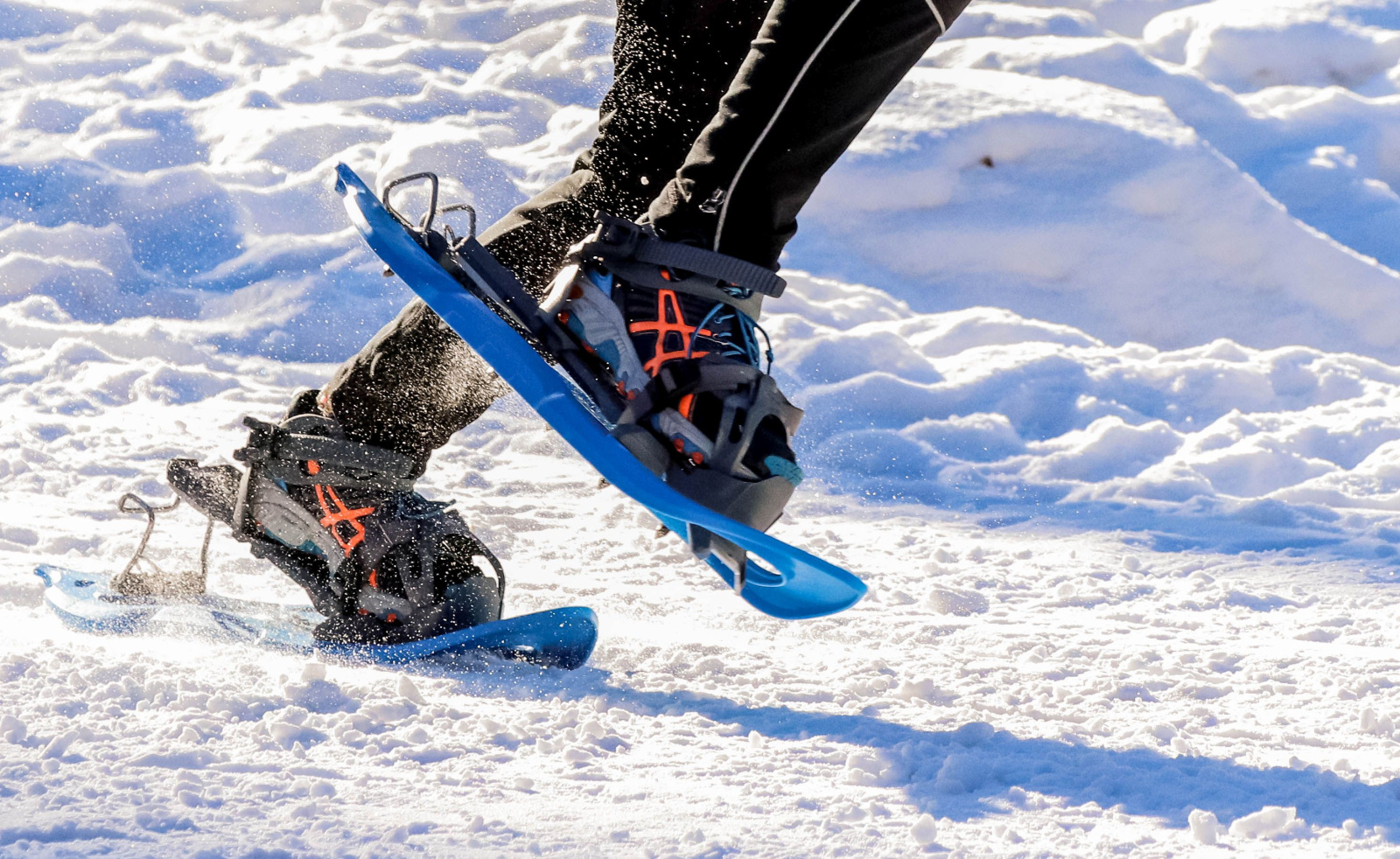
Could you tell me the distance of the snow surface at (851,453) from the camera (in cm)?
121

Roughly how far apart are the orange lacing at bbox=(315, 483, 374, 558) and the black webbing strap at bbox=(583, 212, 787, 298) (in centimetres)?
60

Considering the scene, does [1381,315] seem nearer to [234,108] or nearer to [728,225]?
[728,225]

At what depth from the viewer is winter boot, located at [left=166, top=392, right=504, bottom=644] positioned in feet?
5.92

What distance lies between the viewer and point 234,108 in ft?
20.7

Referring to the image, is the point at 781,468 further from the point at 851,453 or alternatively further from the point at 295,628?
the point at 851,453

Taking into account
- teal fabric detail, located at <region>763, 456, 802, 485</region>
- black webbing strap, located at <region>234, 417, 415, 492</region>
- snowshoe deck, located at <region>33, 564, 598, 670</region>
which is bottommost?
snowshoe deck, located at <region>33, 564, 598, 670</region>

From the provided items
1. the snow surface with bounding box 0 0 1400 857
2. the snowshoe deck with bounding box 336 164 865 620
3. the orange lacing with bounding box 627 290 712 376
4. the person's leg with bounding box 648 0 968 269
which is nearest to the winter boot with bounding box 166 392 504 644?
the snow surface with bounding box 0 0 1400 857

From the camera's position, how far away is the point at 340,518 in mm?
1831

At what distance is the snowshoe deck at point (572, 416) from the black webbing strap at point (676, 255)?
0.18 meters

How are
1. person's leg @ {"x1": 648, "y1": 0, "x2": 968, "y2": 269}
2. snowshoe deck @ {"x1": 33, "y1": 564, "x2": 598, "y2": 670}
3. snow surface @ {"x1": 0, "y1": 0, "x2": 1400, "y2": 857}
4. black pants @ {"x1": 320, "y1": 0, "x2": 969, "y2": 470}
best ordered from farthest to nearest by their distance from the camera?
snowshoe deck @ {"x1": 33, "y1": 564, "x2": 598, "y2": 670} → black pants @ {"x1": 320, "y1": 0, "x2": 969, "y2": 470} → person's leg @ {"x1": 648, "y1": 0, "x2": 968, "y2": 269} → snow surface @ {"x1": 0, "y1": 0, "x2": 1400, "y2": 857}

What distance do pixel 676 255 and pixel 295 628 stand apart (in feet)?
2.98

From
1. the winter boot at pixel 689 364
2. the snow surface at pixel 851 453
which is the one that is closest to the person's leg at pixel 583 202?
the winter boot at pixel 689 364

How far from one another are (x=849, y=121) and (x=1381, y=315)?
4474 millimetres

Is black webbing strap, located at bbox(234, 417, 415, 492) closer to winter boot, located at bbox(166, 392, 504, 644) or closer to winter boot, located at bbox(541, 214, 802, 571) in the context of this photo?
winter boot, located at bbox(166, 392, 504, 644)
